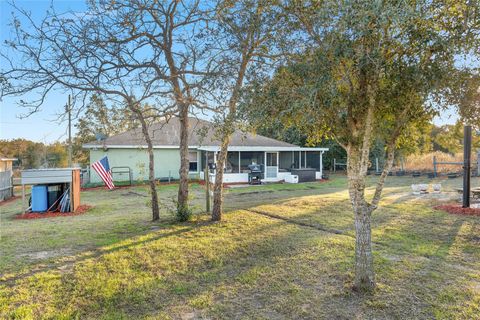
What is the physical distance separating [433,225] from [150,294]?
7017 millimetres

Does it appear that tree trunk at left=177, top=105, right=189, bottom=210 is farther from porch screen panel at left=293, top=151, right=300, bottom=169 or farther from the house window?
porch screen panel at left=293, top=151, right=300, bottom=169

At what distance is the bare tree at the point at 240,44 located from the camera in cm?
504

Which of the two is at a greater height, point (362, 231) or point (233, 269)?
point (362, 231)

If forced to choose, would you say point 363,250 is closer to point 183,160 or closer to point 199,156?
point 183,160

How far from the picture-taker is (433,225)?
7398mm

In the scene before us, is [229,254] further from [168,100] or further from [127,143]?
[127,143]

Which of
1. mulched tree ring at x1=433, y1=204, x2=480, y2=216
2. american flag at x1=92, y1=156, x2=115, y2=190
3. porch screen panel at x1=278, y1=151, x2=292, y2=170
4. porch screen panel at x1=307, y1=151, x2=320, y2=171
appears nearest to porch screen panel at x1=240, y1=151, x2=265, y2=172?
porch screen panel at x1=278, y1=151, x2=292, y2=170

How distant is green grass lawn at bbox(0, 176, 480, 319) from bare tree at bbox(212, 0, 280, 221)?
2.34 m

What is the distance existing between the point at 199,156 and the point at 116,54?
14342 mm

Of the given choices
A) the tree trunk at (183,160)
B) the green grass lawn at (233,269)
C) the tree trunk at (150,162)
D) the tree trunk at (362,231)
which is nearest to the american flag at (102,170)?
the green grass lawn at (233,269)

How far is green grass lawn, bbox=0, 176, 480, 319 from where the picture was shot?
336cm

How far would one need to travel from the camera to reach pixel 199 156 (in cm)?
2044

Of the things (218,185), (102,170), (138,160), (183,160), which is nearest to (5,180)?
(102,170)

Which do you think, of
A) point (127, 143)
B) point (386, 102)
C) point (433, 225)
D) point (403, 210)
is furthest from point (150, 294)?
point (127, 143)
